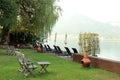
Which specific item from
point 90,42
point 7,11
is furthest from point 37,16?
point 7,11

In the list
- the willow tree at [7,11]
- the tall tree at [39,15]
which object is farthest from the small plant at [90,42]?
the willow tree at [7,11]

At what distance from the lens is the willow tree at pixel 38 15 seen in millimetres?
32625

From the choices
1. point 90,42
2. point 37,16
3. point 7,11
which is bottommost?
point 90,42

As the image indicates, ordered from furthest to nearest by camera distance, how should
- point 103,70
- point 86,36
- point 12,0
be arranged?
point 86,36 < point 12,0 < point 103,70

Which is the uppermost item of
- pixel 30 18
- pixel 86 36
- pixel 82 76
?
pixel 30 18

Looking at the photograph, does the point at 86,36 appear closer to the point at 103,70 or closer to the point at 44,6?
the point at 44,6

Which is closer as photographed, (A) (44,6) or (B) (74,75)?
(B) (74,75)

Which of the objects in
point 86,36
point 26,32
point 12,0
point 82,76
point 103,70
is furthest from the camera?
point 26,32

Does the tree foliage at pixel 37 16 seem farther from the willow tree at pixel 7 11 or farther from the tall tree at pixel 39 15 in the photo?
the willow tree at pixel 7 11

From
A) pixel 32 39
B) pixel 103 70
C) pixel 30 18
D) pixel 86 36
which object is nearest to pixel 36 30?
pixel 30 18

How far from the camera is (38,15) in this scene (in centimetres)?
3338

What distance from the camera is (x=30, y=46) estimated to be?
36594mm

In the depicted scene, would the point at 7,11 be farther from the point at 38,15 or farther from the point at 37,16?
the point at 37,16

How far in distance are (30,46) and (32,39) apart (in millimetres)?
3139
